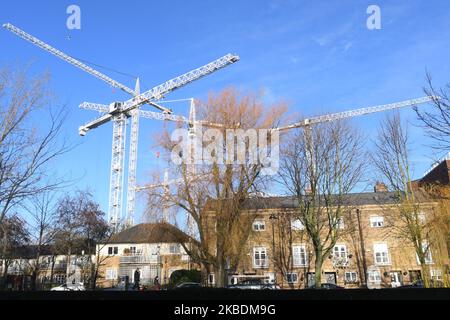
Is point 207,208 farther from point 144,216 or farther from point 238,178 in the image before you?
point 144,216

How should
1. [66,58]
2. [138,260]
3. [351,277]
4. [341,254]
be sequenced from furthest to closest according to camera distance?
[66,58] → [138,260] → [341,254] → [351,277]

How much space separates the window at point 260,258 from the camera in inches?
1726

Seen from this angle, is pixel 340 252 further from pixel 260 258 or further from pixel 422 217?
pixel 422 217

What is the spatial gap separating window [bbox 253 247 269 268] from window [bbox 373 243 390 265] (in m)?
12.0

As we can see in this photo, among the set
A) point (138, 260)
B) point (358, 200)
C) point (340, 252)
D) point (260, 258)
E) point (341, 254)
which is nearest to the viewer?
point (341, 254)

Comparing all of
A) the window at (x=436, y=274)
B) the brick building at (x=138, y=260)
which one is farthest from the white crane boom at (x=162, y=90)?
the window at (x=436, y=274)

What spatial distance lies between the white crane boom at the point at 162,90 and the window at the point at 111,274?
41.8 metres

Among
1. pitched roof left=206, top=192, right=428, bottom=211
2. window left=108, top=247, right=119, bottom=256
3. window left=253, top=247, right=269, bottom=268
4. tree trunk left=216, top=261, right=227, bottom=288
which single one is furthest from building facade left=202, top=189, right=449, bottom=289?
window left=108, top=247, right=119, bottom=256

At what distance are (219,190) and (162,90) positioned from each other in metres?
64.5

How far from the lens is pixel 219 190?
27.4 m

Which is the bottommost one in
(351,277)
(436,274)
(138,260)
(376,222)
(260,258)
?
(351,277)

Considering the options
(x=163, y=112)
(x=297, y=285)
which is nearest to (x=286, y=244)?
(x=297, y=285)

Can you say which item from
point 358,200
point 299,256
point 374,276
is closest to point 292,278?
point 299,256

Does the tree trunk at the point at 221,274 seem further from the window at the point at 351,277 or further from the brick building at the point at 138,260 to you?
the brick building at the point at 138,260
